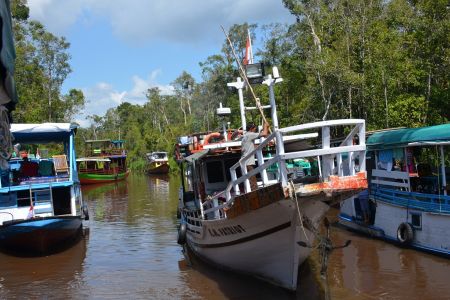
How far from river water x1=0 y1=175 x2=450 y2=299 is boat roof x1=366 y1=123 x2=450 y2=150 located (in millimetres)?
2618

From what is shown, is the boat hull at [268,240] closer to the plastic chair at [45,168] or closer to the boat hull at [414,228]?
the boat hull at [414,228]

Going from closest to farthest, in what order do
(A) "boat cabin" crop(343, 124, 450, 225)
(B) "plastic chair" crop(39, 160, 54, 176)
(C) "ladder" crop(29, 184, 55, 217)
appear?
(A) "boat cabin" crop(343, 124, 450, 225) → (C) "ladder" crop(29, 184, 55, 217) → (B) "plastic chair" crop(39, 160, 54, 176)

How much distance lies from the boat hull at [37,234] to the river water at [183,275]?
12.2 inches

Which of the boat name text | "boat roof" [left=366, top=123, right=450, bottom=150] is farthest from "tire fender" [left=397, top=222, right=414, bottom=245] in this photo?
the boat name text

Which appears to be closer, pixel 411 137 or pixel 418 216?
pixel 418 216

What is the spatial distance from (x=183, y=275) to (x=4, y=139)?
22.5 ft

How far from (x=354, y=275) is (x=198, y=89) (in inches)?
2162

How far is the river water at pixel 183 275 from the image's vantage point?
9.12 m

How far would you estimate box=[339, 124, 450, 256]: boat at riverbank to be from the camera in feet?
35.1

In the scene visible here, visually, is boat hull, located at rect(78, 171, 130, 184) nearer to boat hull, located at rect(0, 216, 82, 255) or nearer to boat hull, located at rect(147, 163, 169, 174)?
boat hull, located at rect(147, 163, 169, 174)

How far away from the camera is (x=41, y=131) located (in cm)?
1416

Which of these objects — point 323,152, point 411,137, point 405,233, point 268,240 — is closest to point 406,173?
point 411,137

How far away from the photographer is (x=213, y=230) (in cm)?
977

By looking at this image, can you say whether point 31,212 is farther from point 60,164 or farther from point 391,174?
point 391,174
